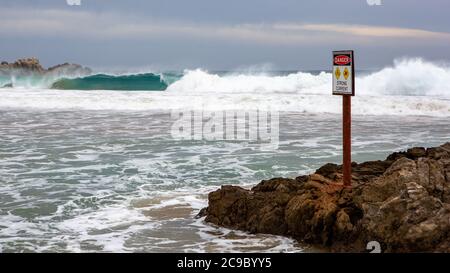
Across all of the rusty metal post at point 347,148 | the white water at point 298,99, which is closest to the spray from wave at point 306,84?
the white water at point 298,99

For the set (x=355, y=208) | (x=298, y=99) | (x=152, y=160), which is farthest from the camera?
(x=298, y=99)

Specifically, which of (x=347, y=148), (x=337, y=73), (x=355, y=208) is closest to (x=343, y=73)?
(x=337, y=73)

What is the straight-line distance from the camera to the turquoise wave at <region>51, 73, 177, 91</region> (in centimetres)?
4962

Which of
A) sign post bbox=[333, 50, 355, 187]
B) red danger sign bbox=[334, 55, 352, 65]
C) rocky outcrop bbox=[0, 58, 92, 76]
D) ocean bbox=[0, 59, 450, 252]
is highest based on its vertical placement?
rocky outcrop bbox=[0, 58, 92, 76]

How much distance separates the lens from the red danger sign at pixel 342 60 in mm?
6622

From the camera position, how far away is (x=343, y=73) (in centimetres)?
675

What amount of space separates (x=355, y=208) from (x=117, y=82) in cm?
4606

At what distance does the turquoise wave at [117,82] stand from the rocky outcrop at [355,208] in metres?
43.0

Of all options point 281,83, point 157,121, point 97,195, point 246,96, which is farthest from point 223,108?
point 97,195

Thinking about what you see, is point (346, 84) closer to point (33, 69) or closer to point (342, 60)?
point (342, 60)

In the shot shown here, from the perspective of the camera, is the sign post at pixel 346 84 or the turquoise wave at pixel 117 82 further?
the turquoise wave at pixel 117 82

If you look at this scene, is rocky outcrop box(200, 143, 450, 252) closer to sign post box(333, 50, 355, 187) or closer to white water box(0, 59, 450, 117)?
sign post box(333, 50, 355, 187)

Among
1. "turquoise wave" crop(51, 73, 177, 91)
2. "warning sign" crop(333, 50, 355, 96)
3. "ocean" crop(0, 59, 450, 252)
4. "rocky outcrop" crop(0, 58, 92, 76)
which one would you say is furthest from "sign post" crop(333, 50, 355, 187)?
"rocky outcrop" crop(0, 58, 92, 76)

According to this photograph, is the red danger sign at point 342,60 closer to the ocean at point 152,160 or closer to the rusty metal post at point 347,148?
the rusty metal post at point 347,148
